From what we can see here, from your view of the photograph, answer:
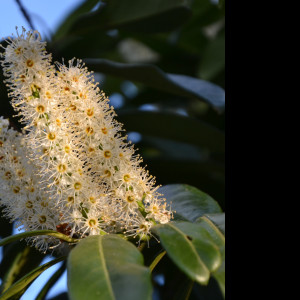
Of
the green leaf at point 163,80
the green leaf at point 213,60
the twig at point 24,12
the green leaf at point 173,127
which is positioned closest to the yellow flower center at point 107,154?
the green leaf at point 163,80

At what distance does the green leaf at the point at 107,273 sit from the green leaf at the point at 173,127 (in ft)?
3.97

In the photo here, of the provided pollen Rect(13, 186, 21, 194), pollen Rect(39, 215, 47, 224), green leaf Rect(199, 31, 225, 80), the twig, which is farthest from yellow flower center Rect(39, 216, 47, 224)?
green leaf Rect(199, 31, 225, 80)

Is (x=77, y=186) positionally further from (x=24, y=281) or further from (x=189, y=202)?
(x=189, y=202)

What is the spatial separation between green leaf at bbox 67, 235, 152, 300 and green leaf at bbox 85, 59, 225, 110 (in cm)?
95

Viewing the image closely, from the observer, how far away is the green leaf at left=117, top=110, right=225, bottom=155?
7.35 feet

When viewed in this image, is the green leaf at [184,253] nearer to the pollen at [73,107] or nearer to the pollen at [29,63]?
the pollen at [73,107]

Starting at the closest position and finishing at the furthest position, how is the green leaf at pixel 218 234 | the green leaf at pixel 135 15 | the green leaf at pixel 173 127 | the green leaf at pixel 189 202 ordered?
the green leaf at pixel 218 234
the green leaf at pixel 189 202
the green leaf at pixel 173 127
the green leaf at pixel 135 15

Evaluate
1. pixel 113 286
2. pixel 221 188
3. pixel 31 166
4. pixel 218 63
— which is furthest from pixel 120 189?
pixel 218 63

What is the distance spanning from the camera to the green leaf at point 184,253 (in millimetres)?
901

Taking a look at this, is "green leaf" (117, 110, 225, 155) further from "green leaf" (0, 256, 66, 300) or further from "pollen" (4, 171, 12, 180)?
"green leaf" (0, 256, 66, 300)

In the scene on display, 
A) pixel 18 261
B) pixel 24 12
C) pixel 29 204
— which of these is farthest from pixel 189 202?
pixel 24 12

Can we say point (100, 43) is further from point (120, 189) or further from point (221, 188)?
point (120, 189)

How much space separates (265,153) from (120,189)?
608mm

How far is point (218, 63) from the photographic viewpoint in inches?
102
